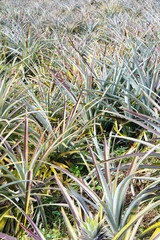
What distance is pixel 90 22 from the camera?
4.47 m

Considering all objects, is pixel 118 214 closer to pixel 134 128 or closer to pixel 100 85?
pixel 134 128

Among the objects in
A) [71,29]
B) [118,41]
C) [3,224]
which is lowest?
[3,224]

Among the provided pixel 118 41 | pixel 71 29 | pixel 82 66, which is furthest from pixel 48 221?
pixel 71 29

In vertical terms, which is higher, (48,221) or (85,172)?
(85,172)

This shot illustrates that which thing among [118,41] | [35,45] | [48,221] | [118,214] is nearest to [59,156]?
[48,221]

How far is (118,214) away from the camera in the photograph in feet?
3.19

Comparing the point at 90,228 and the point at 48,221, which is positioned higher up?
the point at 90,228

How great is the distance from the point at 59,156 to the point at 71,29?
3.54 meters

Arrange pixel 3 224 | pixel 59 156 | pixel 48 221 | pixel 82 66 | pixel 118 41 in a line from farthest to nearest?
pixel 118 41
pixel 82 66
pixel 59 156
pixel 48 221
pixel 3 224

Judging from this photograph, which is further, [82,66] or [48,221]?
[82,66]

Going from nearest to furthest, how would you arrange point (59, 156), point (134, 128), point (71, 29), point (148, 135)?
point (59, 156)
point (148, 135)
point (134, 128)
point (71, 29)

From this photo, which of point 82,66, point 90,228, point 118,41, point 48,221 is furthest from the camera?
point 118,41

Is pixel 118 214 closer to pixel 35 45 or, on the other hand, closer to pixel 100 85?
pixel 100 85

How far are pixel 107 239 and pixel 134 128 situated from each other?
1.00 metres
